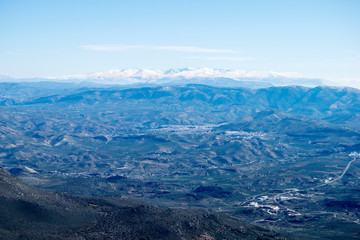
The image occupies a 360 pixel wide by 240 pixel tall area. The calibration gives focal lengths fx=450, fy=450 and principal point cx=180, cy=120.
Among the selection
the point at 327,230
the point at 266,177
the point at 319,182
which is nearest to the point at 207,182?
the point at 266,177

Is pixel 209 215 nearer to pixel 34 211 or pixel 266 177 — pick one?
pixel 34 211

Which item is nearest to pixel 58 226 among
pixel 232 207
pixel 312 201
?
pixel 232 207

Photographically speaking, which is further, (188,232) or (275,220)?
(275,220)

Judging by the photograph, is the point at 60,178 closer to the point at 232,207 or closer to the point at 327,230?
the point at 232,207

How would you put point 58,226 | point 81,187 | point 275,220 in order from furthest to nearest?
point 81,187, point 275,220, point 58,226

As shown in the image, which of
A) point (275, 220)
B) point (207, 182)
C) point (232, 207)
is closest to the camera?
point (275, 220)

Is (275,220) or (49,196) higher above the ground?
(49,196)
